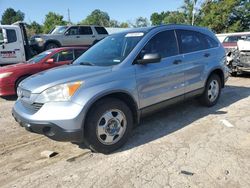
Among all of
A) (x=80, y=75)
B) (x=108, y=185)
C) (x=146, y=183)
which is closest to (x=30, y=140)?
(x=80, y=75)

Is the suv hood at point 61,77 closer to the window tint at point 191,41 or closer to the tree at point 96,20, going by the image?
the window tint at point 191,41

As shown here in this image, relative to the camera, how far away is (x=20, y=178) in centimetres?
345

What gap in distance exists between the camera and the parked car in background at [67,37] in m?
14.3

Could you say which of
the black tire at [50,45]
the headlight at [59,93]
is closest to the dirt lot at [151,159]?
the headlight at [59,93]

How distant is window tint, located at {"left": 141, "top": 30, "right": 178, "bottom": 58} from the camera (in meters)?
4.63

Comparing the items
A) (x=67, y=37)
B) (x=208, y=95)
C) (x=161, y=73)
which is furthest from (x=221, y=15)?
(x=161, y=73)

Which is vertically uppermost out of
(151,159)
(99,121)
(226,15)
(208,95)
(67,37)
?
(226,15)

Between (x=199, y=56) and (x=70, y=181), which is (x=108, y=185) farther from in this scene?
(x=199, y=56)

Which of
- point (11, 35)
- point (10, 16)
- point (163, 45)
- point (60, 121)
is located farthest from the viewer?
point (10, 16)

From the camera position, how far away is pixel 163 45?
193 inches

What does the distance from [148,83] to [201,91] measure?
5.98 feet

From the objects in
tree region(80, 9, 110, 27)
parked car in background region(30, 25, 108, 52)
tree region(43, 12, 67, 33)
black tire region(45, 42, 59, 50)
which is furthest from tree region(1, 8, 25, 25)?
black tire region(45, 42, 59, 50)

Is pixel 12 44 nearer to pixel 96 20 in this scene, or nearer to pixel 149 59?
pixel 149 59

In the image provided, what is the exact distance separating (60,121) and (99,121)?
0.54 m
